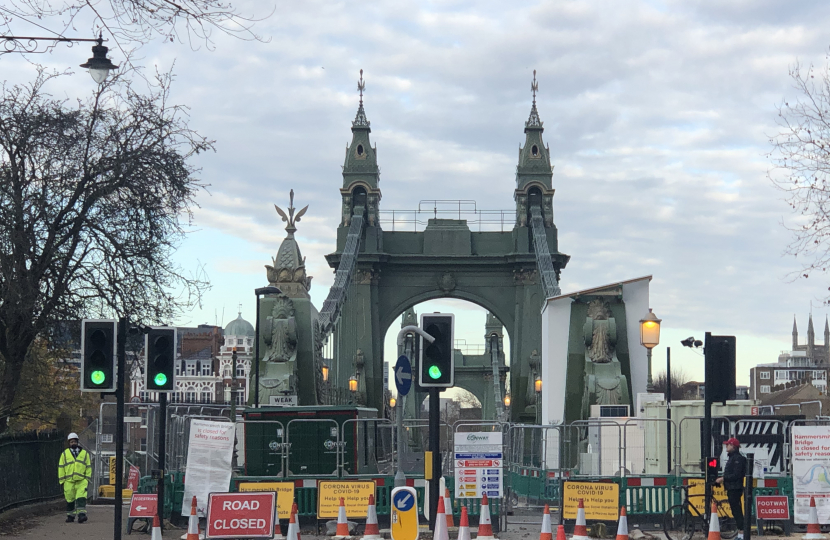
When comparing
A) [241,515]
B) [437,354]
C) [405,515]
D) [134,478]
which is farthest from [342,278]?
[437,354]

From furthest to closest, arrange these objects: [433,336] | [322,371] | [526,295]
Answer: [526,295], [322,371], [433,336]

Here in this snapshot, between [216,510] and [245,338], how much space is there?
12905 cm

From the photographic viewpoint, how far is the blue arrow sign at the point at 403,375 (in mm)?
16562

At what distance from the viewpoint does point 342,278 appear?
2224 inches

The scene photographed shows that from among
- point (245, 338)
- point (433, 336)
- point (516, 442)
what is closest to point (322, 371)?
point (516, 442)

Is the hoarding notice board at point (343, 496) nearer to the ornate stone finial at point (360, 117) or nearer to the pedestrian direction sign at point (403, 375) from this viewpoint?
the pedestrian direction sign at point (403, 375)

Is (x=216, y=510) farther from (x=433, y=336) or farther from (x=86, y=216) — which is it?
(x=86, y=216)

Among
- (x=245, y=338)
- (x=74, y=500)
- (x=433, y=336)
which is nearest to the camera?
(x=433, y=336)

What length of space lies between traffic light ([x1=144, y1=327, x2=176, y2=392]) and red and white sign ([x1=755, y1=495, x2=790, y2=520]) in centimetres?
888

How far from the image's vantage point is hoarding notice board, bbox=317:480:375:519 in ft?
63.1

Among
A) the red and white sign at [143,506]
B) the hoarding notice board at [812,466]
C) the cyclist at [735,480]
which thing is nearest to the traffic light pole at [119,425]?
the red and white sign at [143,506]

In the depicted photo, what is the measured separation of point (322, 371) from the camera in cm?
3953

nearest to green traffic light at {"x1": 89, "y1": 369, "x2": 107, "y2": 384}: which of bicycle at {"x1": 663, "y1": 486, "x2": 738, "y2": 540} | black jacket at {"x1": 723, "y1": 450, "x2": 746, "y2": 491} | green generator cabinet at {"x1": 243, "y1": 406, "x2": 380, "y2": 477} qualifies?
bicycle at {"x1": 663, "y1": 486, "x2": 738, "y2": 540}

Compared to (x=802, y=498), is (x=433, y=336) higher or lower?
higher
